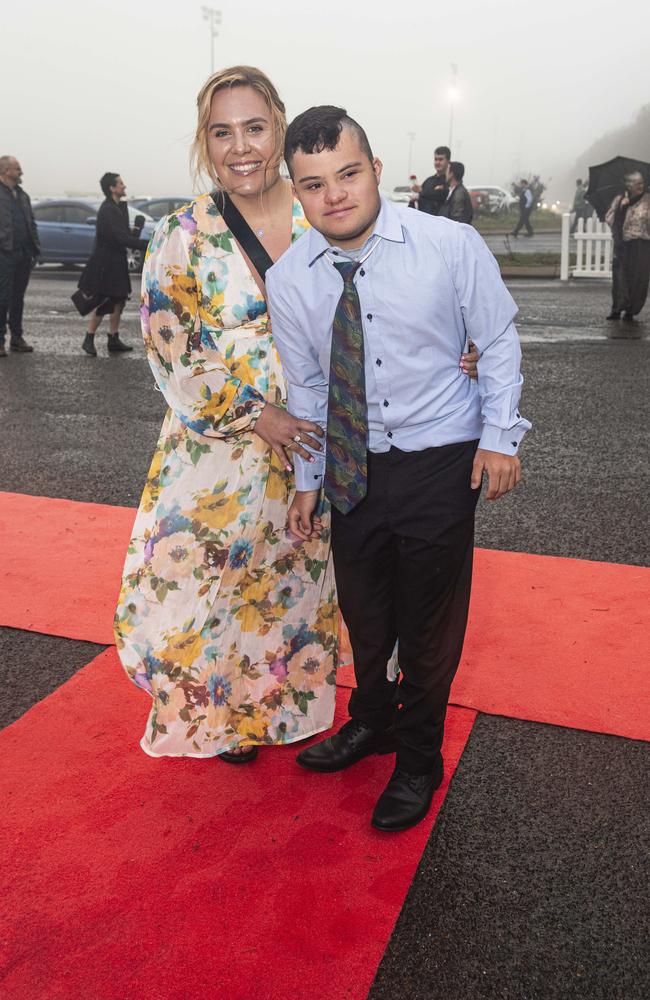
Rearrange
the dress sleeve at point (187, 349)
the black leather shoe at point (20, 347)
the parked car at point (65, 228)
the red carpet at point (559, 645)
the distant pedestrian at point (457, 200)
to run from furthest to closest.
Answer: the parked car at point (65, 228) → the distant pedestrian at point (457, 200) → the black leather shoe at point (20, 347) → the red carpet at point (559, 645) → the dress sleeve at point (187, 349)

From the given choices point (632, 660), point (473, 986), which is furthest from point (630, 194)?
point (473, 986)

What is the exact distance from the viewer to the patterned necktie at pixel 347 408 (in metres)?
2.12

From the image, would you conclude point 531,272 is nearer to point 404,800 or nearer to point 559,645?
point 559,645

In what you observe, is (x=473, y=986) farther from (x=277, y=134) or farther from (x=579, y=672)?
(x=277, y=134)

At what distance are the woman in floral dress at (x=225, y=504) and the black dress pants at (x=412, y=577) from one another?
0.23 m

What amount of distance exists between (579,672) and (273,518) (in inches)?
49.4

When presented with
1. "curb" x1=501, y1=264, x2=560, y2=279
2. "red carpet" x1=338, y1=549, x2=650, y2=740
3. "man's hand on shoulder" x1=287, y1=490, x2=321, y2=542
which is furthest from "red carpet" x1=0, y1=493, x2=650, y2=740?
"curb" x1=501, y1=264, x2=560, y2=279

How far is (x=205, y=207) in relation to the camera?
2.43 meters

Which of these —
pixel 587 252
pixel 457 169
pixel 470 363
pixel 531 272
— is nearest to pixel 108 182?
pixel 457 169

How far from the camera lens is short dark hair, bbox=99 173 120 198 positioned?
984 cm

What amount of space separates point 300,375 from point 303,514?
0.37 meters

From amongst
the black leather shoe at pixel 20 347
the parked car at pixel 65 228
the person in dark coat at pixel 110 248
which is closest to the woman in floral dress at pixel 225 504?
the person in dark coat at pixel 110 248

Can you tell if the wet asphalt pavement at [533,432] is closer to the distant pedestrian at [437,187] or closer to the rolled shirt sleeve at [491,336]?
the distant pedestrian at [437,187]

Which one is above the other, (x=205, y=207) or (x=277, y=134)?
(x=277, y=134)
